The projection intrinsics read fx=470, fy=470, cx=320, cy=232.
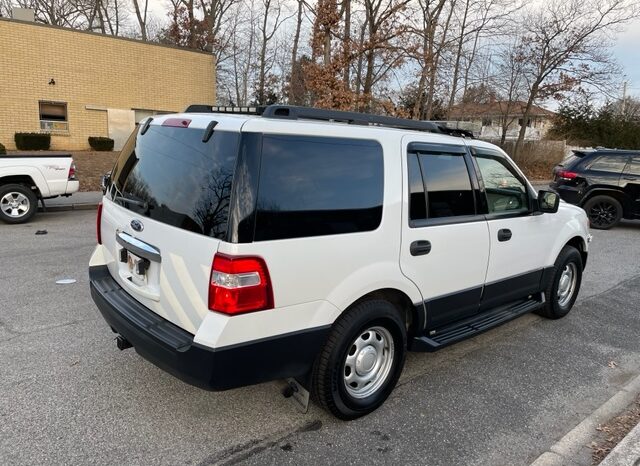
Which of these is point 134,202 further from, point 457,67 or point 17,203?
point 457,67

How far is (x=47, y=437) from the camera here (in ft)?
8.75

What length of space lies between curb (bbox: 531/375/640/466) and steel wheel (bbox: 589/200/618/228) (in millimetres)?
8252

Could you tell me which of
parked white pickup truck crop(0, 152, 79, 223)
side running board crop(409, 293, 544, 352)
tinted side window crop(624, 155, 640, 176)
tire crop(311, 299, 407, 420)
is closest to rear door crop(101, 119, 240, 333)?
tire crop(311, 299, 407, 420)

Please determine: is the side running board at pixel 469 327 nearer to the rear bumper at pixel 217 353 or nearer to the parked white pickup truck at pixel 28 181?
the rear bumper at pixel 217 353

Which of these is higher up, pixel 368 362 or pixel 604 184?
pixel 604 184

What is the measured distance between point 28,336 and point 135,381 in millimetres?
1330

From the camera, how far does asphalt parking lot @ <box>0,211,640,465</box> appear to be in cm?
266

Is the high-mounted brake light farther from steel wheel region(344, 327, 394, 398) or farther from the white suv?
steel wheel region(344, 327, 394, 398)

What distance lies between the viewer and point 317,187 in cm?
262

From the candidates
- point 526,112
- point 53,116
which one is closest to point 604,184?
point 526,112

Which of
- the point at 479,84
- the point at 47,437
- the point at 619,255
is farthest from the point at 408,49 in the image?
the point at 47,437

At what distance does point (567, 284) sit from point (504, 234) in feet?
5.65

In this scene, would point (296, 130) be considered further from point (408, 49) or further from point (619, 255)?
point (408, 49)

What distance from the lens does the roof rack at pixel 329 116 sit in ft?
8.95
